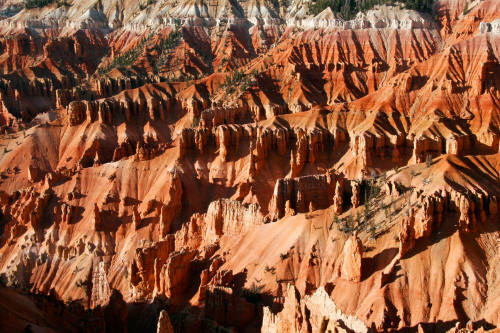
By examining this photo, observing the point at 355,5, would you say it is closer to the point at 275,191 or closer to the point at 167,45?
the point at 167,45

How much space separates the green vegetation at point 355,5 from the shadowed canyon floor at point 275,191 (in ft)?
9.80

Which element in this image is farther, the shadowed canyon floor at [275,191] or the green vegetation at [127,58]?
the green vegetation at [127,58]

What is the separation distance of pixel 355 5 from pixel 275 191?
13120 cm

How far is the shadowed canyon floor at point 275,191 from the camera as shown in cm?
4656

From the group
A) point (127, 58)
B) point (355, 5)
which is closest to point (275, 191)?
point (127, 58)

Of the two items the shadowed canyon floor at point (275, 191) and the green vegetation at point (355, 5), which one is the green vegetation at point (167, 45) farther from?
the green vegetation at point (355, 5)

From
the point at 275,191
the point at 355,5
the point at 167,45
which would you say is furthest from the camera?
the point at 167,45

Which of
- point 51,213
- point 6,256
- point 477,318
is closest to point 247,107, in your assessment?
point 51,213

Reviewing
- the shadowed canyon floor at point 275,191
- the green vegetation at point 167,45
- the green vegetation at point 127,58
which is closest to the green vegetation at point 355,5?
the shadowed canyon floor at point 275,191

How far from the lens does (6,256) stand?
77250mm

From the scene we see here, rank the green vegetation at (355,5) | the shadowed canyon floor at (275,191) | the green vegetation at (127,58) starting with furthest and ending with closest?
the green vegetation at (127,58), the green vegetation at (355,5), the shadowed canyon floor at (275,191)

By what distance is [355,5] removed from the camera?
178125mm

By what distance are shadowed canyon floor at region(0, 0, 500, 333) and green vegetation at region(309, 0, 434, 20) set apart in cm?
299

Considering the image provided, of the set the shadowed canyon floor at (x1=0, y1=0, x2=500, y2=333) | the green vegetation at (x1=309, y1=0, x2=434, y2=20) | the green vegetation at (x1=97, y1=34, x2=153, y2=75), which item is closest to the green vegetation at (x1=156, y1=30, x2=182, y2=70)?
the green vegetation at (x1=97, y1=34, x2=153, y2=75)
